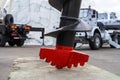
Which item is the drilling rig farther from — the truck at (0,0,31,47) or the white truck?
the truck at (0,0,31,47)

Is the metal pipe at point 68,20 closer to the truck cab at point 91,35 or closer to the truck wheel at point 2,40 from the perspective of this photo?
the truck cab at point 91,35

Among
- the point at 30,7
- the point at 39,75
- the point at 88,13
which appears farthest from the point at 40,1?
the point at 39,75

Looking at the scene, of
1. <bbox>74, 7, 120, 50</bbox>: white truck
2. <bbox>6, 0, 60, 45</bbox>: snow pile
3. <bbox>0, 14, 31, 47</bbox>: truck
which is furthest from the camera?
<bbox>6, 0, 60, 45</bbox>: snow pile

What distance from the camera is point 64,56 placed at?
5168 millimetres

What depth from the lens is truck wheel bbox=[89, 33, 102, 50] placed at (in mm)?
19438

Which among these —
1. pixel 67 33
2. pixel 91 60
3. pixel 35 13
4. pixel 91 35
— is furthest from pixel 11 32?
pixel 67 33

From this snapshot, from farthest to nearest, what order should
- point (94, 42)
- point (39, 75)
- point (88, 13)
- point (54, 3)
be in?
point (88, 13), point (94, 42), point (39, 75), point (54, 3)

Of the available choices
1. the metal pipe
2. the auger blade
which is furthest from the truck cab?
the metal pipe

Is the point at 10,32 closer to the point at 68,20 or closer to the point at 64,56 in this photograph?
the point at 64,56

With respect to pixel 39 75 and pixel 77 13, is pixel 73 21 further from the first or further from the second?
pixel 39 75

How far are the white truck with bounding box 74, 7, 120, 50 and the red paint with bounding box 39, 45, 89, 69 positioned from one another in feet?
39.2

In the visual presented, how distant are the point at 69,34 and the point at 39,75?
99 centimetres

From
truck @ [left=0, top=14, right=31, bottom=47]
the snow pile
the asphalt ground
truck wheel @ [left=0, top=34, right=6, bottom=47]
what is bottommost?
the asphalt ground

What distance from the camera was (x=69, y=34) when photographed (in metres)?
5.07
